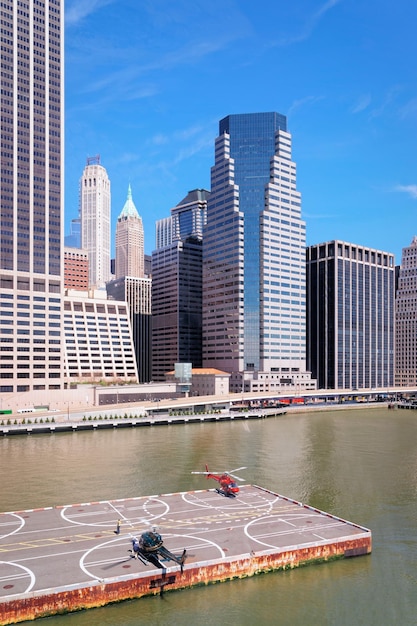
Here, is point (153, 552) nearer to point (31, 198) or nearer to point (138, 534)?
point (138, 534)

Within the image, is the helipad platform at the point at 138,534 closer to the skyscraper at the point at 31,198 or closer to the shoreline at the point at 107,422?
the shoreline at the point at 107,422

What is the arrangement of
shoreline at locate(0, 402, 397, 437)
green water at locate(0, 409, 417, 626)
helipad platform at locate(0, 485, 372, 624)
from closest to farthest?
1. green water at locate(0, 409, 417, 626)
2. helipad platform at locate(0, 485, 372, 624)
3. shoreline at locate(0, 402, 397, 437)

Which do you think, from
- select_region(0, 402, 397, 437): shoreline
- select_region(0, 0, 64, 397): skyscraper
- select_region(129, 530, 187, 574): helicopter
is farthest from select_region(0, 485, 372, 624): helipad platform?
select_region(0, 0, 64, 397): skyscraper

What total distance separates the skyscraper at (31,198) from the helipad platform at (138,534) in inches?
4825

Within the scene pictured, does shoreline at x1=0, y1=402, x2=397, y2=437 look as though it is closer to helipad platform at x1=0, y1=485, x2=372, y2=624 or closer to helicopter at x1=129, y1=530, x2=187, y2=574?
helipad platform at x1=0, y1=485, x2=372, y2=624

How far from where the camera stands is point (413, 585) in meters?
42.8

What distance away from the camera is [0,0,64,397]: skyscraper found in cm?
17512

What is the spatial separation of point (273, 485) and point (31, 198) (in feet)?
447

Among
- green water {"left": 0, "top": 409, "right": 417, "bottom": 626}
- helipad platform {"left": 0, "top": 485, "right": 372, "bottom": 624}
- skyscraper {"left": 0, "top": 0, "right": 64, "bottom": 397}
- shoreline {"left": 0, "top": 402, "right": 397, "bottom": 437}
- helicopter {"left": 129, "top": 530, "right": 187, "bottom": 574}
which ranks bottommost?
shoreline {"left": 0, "top": 402, "right": 397, "bottom": 437}

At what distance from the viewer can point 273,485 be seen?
7344cm

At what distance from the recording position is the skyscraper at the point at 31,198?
175m

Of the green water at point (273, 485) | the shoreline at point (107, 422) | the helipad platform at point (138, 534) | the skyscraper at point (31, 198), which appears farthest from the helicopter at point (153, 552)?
the skyscraper at point (31, 198)

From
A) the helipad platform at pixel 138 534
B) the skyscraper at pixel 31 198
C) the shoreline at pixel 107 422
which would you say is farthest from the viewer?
the skyscraper at pixel 31 198

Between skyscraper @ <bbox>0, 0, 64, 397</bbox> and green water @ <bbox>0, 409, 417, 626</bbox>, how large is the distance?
48.6 m
